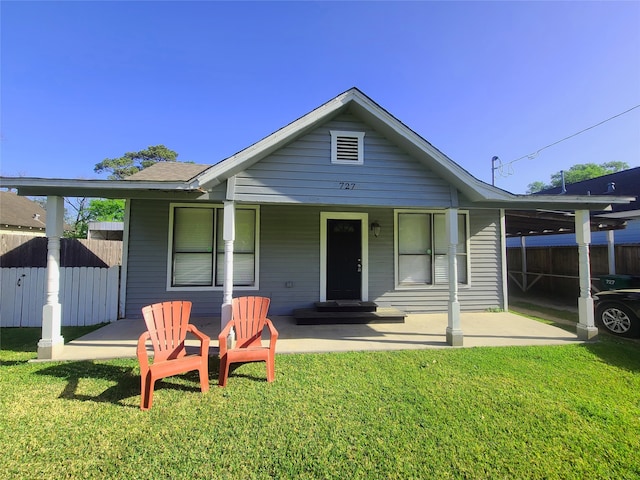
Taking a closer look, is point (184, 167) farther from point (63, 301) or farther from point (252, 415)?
point (252, 415)

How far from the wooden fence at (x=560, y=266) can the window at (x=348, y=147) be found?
8.30 metres

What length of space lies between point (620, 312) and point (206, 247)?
8438mm

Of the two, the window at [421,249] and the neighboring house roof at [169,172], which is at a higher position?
the neighboring house roof at [169,172]

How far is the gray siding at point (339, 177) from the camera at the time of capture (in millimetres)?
4672

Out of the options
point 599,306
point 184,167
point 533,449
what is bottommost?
point 533,449

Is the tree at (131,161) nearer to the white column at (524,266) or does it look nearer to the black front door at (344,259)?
the black front door at (344,259)

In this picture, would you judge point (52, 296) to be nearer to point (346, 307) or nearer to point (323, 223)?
point (323, 223)

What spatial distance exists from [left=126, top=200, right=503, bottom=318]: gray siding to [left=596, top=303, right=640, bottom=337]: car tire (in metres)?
1.95

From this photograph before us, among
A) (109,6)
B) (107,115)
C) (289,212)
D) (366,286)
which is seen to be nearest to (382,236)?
(366,286)

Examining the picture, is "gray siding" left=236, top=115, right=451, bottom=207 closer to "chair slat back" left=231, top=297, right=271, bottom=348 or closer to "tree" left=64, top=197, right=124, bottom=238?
"chair slat back" left=231, top=297, right=271, bottom=348

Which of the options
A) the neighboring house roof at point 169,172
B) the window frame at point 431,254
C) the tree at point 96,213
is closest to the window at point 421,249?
the window frame at point 431,254

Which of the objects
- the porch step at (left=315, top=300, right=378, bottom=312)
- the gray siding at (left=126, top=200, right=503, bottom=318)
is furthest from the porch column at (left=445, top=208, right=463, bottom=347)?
the gray siding at (left=126, top=200, right=503, bottom=318)

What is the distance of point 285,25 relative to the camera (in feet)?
27.9

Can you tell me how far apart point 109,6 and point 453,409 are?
11.8 m
